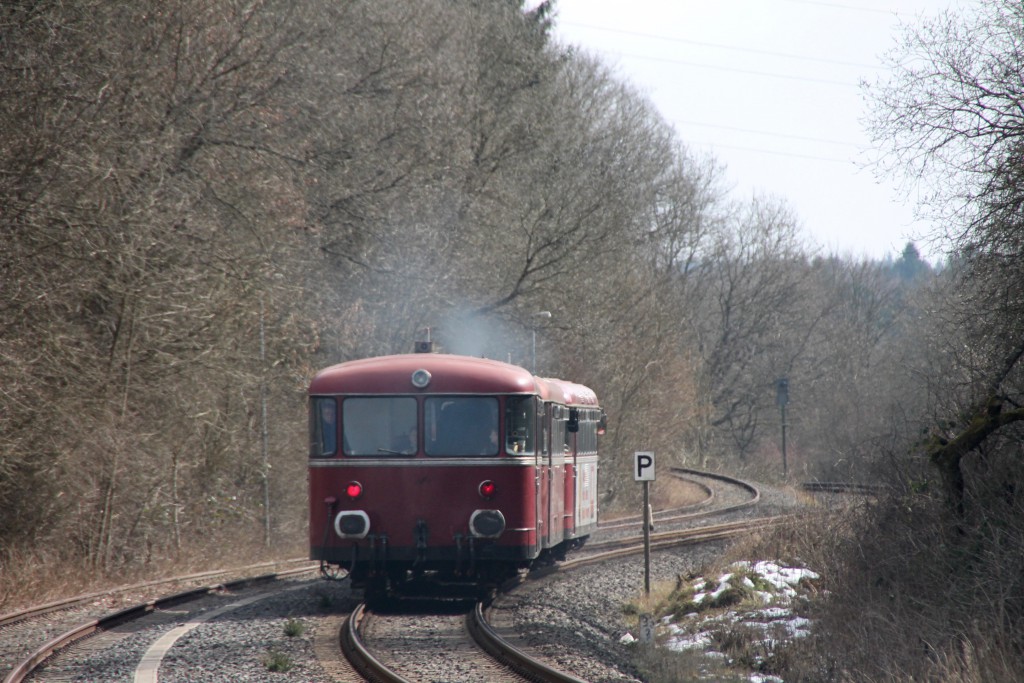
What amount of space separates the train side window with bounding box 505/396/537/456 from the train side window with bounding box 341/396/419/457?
1.05 m

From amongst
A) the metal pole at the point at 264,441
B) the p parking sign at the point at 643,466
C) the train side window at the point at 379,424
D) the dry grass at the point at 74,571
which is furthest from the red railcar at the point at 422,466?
the metal pole at the point at 264,441

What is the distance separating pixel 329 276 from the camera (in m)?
24.8

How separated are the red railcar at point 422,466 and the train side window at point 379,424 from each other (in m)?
0.01

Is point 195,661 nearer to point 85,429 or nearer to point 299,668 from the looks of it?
point 299,668

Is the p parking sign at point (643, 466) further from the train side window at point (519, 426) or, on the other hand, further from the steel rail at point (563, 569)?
the train side window at point (519, 426)

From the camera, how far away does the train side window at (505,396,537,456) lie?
14047mm

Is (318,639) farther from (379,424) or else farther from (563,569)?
(563,569)

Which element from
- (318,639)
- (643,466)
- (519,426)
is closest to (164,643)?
(318,639)

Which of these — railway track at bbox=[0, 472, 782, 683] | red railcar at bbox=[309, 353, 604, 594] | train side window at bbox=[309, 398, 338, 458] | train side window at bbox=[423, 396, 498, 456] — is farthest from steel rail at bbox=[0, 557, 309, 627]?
train side window at bbox=[423, 396, 498, 456]

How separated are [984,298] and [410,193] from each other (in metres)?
14.4

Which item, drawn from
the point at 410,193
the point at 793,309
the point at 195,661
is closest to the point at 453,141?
the point at 410,193

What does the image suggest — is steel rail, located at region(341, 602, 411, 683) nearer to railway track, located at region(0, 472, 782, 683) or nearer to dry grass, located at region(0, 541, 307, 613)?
railway track, located at region(0, 472, 782, 683)

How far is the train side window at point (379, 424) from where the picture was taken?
549 inches

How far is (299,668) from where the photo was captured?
10.1m
